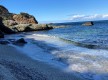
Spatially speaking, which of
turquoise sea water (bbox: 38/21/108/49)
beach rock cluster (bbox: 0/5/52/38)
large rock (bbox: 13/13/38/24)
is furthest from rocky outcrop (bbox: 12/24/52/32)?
large rock (bbox: 13/13/38/24)

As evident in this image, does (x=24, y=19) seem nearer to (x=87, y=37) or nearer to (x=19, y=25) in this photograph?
(x=19, y=25)

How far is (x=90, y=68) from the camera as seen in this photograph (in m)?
15.0

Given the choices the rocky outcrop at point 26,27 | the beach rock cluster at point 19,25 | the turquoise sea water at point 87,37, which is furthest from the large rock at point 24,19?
the turquoise sea water at point 87,37

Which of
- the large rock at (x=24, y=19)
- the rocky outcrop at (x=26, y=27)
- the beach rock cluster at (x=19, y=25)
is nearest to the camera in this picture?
the beach rock cluster at (x=19, y=25)

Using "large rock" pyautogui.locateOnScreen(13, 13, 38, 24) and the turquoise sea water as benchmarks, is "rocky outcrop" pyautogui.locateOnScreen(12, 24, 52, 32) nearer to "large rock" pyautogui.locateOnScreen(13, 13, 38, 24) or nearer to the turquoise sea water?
the turquoise sea water

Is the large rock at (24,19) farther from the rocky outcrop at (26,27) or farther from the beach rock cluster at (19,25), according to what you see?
the rocky outcrop at (26,27)

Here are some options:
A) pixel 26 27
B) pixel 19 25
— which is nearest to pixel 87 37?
pixel 26 27

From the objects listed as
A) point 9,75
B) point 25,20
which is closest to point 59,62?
point 9,75

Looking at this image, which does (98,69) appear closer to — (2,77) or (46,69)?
(46,69)

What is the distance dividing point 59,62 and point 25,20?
95.4 metres

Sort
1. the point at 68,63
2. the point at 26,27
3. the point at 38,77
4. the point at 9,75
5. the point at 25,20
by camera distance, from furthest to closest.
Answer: the point at 25,20 → the point at 26,27 → the point at 68,63 → the point at 38,77 → the point at 9,75

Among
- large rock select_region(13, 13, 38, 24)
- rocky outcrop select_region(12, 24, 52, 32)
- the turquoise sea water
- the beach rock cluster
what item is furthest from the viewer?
large rock select_region(13, 13, 38, 24)

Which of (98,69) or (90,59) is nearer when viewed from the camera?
(98,69)

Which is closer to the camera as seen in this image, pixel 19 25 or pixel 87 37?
pixel 87 37
